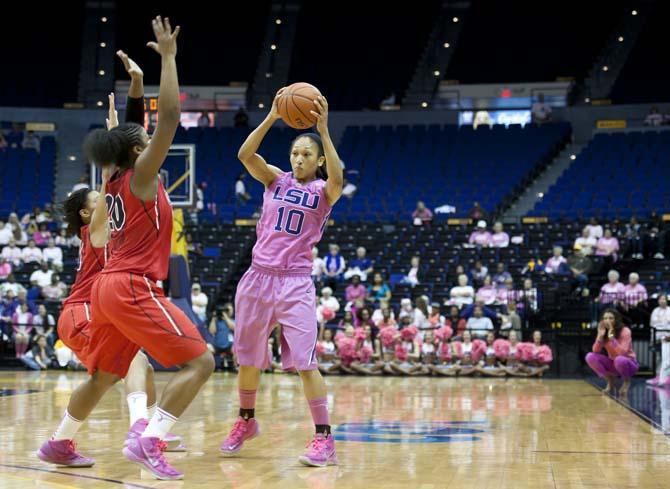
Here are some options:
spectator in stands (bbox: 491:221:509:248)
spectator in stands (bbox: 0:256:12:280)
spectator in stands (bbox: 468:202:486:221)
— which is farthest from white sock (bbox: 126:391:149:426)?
spectator in stands (bbox: 468:202:486:221)

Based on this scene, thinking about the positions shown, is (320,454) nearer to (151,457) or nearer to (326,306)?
(151,457)

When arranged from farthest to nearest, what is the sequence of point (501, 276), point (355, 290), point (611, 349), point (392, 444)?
point (501, 276) < point (355, 290) < point (611, 349) < point (392, 444)

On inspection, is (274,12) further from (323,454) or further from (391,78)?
(323,454)

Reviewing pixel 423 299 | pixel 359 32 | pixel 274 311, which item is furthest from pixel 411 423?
pixel 359 32

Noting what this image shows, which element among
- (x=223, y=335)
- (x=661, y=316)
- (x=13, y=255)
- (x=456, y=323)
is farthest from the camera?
(x=13, y=255)

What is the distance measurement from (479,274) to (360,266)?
2.40 m

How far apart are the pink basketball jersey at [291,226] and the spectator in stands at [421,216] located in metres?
16.4

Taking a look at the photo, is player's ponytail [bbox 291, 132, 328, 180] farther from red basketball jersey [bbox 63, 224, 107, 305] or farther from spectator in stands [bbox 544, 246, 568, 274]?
spectator in stands [bbox 544, 246, 568, 274]

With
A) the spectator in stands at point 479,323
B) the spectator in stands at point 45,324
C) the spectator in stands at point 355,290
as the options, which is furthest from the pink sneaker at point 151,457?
the spectator in stands at point 355,290

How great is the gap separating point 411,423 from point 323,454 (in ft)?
8.03

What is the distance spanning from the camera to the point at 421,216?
22.5 meters

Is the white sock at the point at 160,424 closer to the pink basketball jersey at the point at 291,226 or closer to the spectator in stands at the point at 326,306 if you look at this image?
the pink basketball jersey at the point at 291,226

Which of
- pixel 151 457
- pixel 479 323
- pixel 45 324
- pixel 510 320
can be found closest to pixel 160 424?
pixel 151 457

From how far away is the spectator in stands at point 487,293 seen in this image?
56.6 feet
